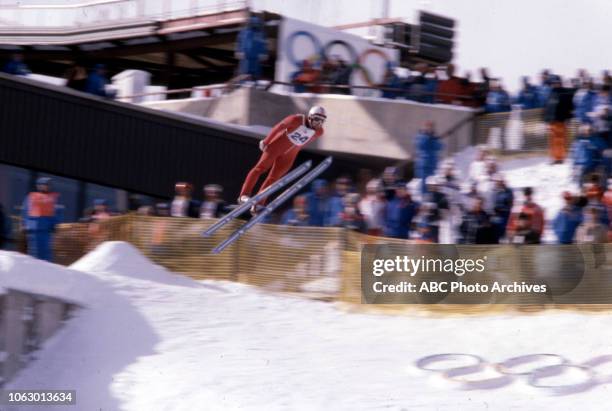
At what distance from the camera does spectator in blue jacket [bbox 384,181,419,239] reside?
16.2 m

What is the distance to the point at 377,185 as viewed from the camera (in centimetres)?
1716

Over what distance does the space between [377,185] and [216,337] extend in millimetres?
4671

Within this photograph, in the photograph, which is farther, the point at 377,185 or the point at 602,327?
the point at 377,185

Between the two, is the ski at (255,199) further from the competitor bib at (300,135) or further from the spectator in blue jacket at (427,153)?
the spectator in blue jacket at (427,153)

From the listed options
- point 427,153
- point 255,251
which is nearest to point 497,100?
point 427,153

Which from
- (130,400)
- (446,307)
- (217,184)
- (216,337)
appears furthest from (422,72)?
(130,400)

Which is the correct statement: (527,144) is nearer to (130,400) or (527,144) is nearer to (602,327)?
(602,327)

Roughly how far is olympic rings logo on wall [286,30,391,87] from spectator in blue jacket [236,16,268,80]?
4.96 feet

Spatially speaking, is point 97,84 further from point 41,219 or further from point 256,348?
point 256,348

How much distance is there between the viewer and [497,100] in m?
23.0

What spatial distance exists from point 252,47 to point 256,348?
413 inches

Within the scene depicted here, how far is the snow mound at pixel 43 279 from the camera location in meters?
12.0

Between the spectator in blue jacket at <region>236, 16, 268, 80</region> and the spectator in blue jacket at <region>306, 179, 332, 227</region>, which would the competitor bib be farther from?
the spectator in blue jacket at <region>236, 16, 268, 80</region>

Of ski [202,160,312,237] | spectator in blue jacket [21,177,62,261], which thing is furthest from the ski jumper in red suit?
spectator in blue jacket [21,177,62,261]
